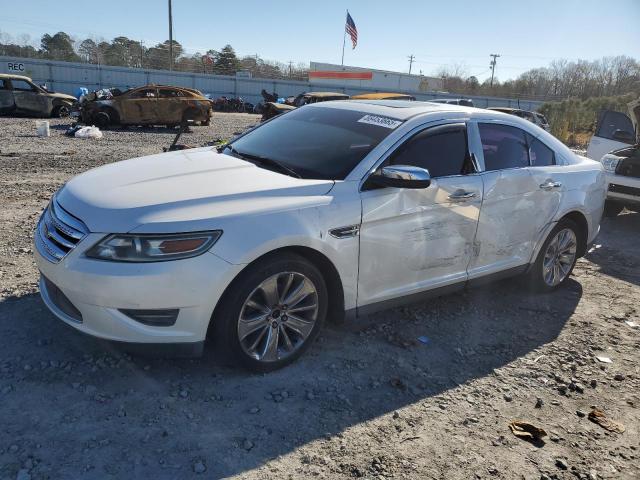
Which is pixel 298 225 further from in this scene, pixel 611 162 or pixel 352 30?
pixel 352 30

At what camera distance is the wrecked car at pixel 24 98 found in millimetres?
18156

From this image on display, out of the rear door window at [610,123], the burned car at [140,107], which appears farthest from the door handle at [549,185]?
the burned car at [140,107]

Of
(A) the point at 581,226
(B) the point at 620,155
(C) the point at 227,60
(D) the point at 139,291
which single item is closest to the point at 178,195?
(D) the point at 139,291

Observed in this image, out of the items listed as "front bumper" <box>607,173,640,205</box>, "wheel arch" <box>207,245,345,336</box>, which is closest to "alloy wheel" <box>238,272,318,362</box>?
"wheel arch" <box>207,245,345,336</box>

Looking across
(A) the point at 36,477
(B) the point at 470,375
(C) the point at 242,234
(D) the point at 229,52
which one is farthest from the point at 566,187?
(D) the point at 229,52

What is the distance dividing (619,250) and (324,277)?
17.7 feet

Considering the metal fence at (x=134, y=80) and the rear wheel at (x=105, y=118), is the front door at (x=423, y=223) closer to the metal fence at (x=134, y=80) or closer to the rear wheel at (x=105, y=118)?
the rear wheel at (x=105, y=118)

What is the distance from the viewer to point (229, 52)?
6353 cm

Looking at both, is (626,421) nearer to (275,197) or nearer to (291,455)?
(291,455)

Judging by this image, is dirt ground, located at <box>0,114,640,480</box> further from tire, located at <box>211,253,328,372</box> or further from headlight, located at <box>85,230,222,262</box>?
headlight, located at <box>85,230,222,262</box>

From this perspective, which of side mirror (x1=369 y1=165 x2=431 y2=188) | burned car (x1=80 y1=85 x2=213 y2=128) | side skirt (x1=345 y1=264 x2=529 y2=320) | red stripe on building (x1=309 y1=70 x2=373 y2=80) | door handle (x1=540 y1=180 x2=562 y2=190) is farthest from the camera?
red stripe on building (x1=309 y1=70 x2=373 y2=80)

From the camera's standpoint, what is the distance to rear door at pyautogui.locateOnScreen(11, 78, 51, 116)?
18.3 meters

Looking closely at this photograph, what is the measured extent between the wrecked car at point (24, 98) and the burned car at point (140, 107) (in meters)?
2.00

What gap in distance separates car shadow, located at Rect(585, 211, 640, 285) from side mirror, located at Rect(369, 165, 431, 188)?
3.77 metres
